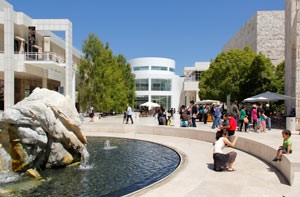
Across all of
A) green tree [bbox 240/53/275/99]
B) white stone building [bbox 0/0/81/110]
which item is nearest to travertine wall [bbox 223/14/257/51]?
green tree [bbox 240/53/275/99]

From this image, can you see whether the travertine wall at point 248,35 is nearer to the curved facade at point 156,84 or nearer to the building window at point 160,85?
the curved facade at point 156,84

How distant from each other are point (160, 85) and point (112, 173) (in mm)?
67954

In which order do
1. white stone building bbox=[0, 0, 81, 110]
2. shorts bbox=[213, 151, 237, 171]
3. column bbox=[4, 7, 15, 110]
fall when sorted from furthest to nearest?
white stone building bbox=[0, 0, 81, 110]
column bbox=[4, 7, 15, 110]
shorts bbox=[213, 151, 237, 171]

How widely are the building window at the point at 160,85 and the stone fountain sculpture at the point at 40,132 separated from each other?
216 ft

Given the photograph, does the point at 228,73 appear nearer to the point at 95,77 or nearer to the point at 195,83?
the point at 95,77

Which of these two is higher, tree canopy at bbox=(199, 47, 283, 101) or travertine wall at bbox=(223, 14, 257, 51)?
travertine wall at bbox=(223, 14, 257, 51)

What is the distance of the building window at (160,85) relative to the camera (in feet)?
249

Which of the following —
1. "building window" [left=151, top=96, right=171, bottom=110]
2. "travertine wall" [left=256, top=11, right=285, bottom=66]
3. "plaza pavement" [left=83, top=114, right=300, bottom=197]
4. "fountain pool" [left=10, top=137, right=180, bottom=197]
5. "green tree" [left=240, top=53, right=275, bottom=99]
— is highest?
"travertine wall" [left=256, top=11, right=285, bottom=66]

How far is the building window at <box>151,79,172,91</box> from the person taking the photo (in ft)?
249

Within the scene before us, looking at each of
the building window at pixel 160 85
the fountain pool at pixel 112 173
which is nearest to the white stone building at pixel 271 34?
the building window at pixel 160 85

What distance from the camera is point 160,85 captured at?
76.4 metres

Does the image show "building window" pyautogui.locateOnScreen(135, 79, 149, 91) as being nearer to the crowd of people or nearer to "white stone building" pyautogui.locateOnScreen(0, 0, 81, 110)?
"white stone building" pyautogui.locateOnScreen(0, 0, 81, 110)

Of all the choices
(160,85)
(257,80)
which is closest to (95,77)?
(257,80)

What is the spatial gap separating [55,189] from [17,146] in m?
2.67
